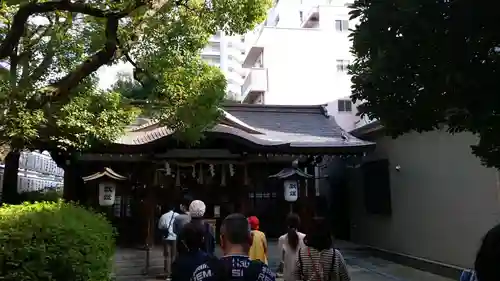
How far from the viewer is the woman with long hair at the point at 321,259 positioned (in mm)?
4332

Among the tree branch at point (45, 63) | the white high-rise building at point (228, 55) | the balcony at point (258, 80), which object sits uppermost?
the white high-rise building at point (228, 55)

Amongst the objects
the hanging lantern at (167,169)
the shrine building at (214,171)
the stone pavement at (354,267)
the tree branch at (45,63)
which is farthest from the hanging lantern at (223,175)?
the tree branch at (45,63)

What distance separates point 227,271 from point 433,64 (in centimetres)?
247

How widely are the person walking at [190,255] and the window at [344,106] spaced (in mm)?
23811

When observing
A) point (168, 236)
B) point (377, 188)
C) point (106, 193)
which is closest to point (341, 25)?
point (377, 188)

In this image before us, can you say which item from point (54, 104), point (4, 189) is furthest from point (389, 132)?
point (4, 189)

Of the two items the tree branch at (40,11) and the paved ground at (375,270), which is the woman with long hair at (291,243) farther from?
the paved ground at (375,270)

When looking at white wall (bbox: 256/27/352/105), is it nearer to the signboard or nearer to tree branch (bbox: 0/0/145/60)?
the signboard

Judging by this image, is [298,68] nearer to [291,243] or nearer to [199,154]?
[199,154]

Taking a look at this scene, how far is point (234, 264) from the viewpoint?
2.85 metres

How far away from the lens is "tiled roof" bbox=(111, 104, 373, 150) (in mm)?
14586

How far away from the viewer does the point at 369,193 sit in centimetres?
1593

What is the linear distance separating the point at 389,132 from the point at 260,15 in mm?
5087

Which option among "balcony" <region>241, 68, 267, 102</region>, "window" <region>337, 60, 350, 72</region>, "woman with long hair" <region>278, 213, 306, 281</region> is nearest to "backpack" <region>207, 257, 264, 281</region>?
"woman with long hair" <region>278, 213, 306, 281</region>
